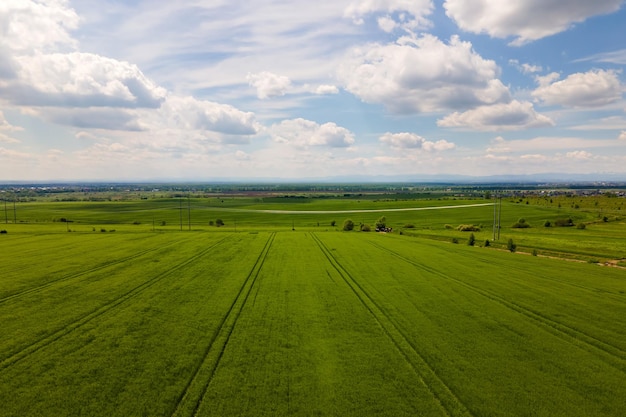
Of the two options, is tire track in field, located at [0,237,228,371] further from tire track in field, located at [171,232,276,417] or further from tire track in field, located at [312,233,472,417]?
tire track in field, located at [312,233,472,417]

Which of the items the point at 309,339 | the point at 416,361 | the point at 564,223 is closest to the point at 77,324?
the point at 309,339

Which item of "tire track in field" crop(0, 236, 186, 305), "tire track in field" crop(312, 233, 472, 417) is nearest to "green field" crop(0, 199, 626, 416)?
"tire track in field" crop(312, 233, 472, 417)

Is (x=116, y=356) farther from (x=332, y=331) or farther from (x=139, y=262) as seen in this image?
(x=139, y=262)

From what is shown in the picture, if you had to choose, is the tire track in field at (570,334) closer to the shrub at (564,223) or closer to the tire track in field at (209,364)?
the tire track in field at (209,364)

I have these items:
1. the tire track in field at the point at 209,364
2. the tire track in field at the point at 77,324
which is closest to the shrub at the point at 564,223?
the tire track in field at the point at 209,364

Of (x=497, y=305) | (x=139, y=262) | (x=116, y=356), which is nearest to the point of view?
(x=116, y=356)

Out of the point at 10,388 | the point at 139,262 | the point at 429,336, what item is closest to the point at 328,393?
the point at 429,336

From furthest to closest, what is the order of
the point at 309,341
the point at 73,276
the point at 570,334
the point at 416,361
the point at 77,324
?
1. the point at 73,276
2. the point at 77,324
3. the point at 570,334
4. the point at 309,341
5. the point at 416,361

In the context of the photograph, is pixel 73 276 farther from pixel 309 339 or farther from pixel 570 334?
pixel 570 334
